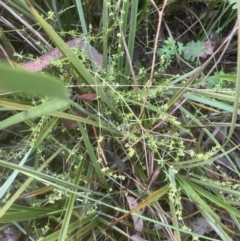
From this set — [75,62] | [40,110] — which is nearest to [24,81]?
[40,110]

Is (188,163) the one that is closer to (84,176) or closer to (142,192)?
(142,192)

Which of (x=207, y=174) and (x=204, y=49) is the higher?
(x=204, y=49)

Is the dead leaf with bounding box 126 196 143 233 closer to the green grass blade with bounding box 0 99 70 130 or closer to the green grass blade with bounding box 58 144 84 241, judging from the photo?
the green grass blade with bounding box 58 144 84 241

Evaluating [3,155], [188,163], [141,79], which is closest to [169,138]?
[188,163]

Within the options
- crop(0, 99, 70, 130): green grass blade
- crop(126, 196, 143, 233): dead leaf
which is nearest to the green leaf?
crop(0, 99, 70, 130): green grass blade

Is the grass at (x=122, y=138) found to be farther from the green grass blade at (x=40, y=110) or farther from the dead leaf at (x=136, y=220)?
the green grass blade at (x=40, y=110)

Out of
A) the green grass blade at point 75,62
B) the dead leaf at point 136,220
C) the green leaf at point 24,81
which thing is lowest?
the dead leaf at point 136,220

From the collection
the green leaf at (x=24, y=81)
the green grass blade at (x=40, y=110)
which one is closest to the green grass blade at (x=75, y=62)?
the green grass blade at (x=40, y=110)

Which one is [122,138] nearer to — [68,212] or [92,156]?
[92,156]
